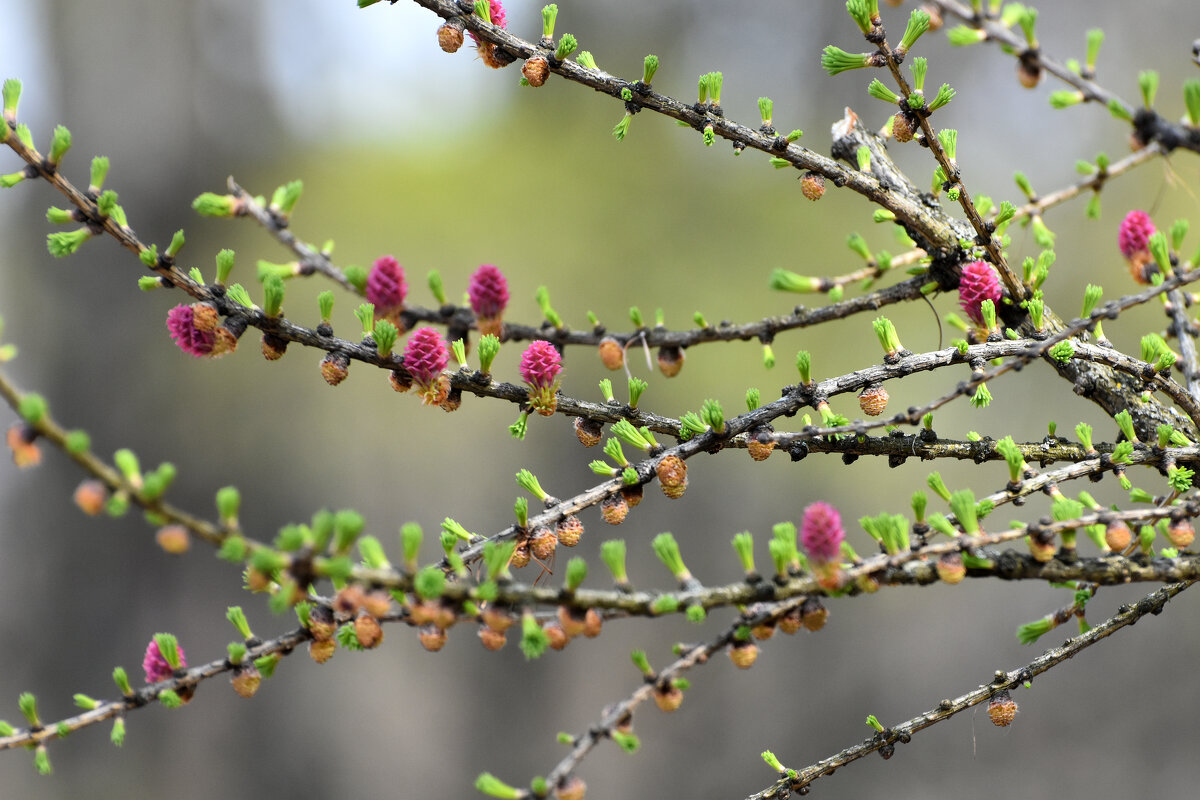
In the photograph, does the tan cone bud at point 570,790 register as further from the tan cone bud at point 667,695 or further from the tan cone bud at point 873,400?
the tan cone bud at point 873,400

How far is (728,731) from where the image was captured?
2225mm

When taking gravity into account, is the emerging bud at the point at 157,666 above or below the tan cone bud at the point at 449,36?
below

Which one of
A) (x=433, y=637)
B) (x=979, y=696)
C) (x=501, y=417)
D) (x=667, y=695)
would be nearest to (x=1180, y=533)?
(x=979, y=696)

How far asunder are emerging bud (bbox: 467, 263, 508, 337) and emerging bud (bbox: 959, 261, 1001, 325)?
12.3 inches

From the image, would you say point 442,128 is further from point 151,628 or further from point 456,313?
point 456,313

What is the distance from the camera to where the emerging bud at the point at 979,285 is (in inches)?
22.9

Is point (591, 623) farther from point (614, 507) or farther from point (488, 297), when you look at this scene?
point (488, 297)

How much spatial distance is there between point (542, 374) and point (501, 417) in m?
1.90

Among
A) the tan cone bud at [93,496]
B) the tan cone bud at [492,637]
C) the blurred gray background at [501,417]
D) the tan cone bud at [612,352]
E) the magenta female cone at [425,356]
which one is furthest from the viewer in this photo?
the blurred gray background at [501,417]

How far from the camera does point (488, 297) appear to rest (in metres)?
0.59

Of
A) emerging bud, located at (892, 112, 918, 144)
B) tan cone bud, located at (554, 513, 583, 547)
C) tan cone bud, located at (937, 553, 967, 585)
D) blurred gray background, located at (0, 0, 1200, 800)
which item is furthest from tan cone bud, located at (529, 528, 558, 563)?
blurred gray background, located at (0, 0, 1200, 800)

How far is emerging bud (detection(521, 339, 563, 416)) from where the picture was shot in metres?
0.54

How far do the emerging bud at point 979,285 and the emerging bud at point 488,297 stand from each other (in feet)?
1.02

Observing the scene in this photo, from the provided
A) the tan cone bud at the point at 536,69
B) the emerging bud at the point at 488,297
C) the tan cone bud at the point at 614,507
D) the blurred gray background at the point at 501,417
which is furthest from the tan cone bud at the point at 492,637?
the blurred gray background at the point at 501,417
